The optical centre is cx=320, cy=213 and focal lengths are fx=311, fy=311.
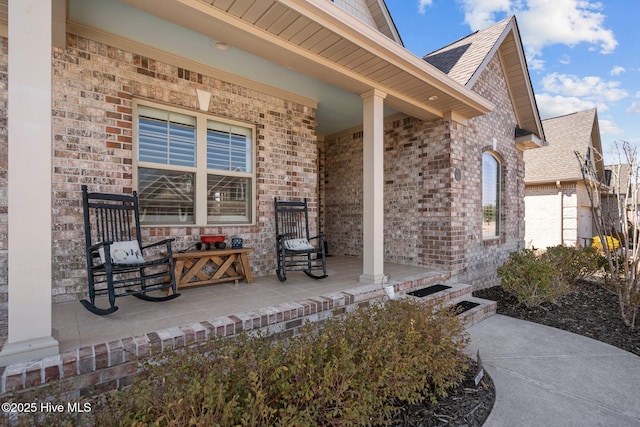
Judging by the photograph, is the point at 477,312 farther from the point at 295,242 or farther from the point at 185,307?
the point at 185,307

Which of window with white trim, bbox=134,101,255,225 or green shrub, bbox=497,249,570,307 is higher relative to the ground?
window with white trim, bbox=134,101,255,225

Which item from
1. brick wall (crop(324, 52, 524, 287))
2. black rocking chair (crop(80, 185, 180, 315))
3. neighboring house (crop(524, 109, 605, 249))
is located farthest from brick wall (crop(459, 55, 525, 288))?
neighboring house (crop(524, 109, 605, 249))

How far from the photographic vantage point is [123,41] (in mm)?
3219

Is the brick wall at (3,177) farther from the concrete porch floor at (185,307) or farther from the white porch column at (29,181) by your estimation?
the white porch column at (29,181)

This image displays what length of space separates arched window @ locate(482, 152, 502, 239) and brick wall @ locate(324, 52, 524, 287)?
16 cm

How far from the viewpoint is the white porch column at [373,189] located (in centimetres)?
382

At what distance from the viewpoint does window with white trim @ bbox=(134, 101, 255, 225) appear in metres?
3.57

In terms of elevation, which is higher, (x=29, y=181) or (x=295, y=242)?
(x=29, y=181)

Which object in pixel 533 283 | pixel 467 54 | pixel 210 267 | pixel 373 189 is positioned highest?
pixel 467 54

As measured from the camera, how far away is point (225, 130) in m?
4.14

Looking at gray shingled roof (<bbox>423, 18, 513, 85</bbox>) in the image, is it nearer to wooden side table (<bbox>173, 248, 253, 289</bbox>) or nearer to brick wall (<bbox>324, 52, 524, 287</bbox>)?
brick wall (<bbox>324, 52, 524, 287</bbox>)

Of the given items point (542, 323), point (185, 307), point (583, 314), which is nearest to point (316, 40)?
point (185, 307)

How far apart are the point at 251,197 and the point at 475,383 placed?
130 inches

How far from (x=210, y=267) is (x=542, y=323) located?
4314 mm
